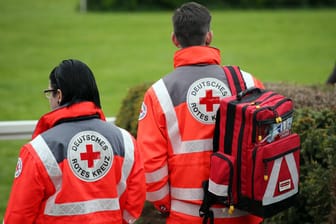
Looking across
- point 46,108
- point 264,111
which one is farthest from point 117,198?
point 46,108

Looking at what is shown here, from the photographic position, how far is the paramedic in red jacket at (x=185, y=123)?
391 centimetres

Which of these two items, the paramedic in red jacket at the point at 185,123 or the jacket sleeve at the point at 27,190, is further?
the paramedic in red jacket at the point at 185,123

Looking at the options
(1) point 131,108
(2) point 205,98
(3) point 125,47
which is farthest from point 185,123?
(3) point 125,47

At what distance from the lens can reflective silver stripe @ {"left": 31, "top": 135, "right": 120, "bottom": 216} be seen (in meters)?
3.31

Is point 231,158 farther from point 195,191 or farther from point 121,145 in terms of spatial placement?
point 121,145

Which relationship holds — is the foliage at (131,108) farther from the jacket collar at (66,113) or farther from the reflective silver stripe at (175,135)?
the jacket collar at (66,113)

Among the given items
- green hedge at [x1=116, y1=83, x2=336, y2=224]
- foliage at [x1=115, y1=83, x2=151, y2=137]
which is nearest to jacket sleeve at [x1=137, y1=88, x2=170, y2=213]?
green hedge at [x1=116, y1=83, x2=336, y2=224]

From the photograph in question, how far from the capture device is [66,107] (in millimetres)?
3400

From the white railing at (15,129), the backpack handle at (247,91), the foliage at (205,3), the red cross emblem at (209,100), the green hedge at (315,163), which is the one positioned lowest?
the foliage at (205,3)

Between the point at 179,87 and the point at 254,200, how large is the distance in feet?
2.54

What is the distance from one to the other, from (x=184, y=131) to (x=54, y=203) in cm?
92

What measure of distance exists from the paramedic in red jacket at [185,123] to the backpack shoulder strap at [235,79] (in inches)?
1.0

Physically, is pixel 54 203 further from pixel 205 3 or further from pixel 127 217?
pixel 205 3

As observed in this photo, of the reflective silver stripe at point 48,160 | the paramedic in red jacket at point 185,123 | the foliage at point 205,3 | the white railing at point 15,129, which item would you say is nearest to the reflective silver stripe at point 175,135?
the paramedic in red jacket at point 185,123
